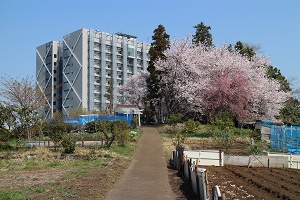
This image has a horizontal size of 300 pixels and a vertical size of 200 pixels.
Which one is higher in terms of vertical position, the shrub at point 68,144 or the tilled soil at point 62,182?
the shrub at point 68,144

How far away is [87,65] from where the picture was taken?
8650 cm

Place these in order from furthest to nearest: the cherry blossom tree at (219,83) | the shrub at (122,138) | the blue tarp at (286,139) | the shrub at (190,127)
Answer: the cherry blossom tree at (219,83)
the shrub at (190,127)
the blue tarp at (286,139)
the shrub at (122,138)

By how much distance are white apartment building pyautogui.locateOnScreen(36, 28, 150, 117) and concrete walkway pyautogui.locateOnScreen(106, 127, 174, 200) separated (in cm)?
6300

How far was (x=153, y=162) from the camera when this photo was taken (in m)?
18.0

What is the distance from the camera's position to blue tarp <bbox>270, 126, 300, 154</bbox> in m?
23.4

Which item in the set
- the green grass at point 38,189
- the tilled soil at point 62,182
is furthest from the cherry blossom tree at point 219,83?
the green grass at point 38,189

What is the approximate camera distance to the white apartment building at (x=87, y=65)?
85.9 meters

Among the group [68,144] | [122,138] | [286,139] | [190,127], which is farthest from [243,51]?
[68,144]

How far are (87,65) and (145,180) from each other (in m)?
75.6

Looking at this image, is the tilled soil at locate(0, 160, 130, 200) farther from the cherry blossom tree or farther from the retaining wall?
the cherry blossom tree

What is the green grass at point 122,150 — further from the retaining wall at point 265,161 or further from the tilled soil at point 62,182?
the retaining wall at point 265,161

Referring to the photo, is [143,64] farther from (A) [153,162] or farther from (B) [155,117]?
(A) [153,162]

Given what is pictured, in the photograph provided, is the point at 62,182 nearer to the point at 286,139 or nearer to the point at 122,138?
the point at 122,138

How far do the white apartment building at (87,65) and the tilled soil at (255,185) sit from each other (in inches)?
2708
